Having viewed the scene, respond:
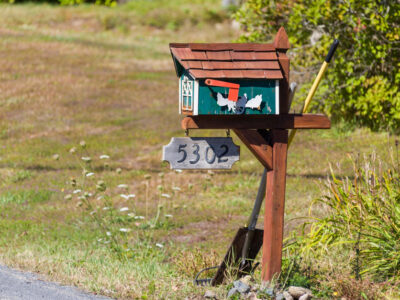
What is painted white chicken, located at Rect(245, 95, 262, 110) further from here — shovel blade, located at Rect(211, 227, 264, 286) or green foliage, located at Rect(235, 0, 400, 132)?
green foliage, located at Rect(235, 0, 400, 132)

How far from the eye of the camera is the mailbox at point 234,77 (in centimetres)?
511

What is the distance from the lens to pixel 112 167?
495 inches

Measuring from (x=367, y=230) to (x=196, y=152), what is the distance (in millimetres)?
2296

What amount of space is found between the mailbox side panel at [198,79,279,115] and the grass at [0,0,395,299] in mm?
1600

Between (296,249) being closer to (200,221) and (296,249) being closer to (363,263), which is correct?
(363,263)

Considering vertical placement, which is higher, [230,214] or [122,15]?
[122,15]

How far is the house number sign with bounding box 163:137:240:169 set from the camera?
520cm

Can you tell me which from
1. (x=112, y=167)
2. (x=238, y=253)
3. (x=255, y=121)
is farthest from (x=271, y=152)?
(x=112, y=167)

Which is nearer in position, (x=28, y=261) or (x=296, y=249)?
(x=28, y=261)

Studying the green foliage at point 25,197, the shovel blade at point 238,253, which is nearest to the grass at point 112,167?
the green foliage at point 25,197

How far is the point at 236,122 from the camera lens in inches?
206

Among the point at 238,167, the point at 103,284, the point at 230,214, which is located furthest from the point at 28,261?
the point at 238,167

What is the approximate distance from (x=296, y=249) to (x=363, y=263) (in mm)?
977

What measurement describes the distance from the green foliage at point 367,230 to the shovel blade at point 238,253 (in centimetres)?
66
